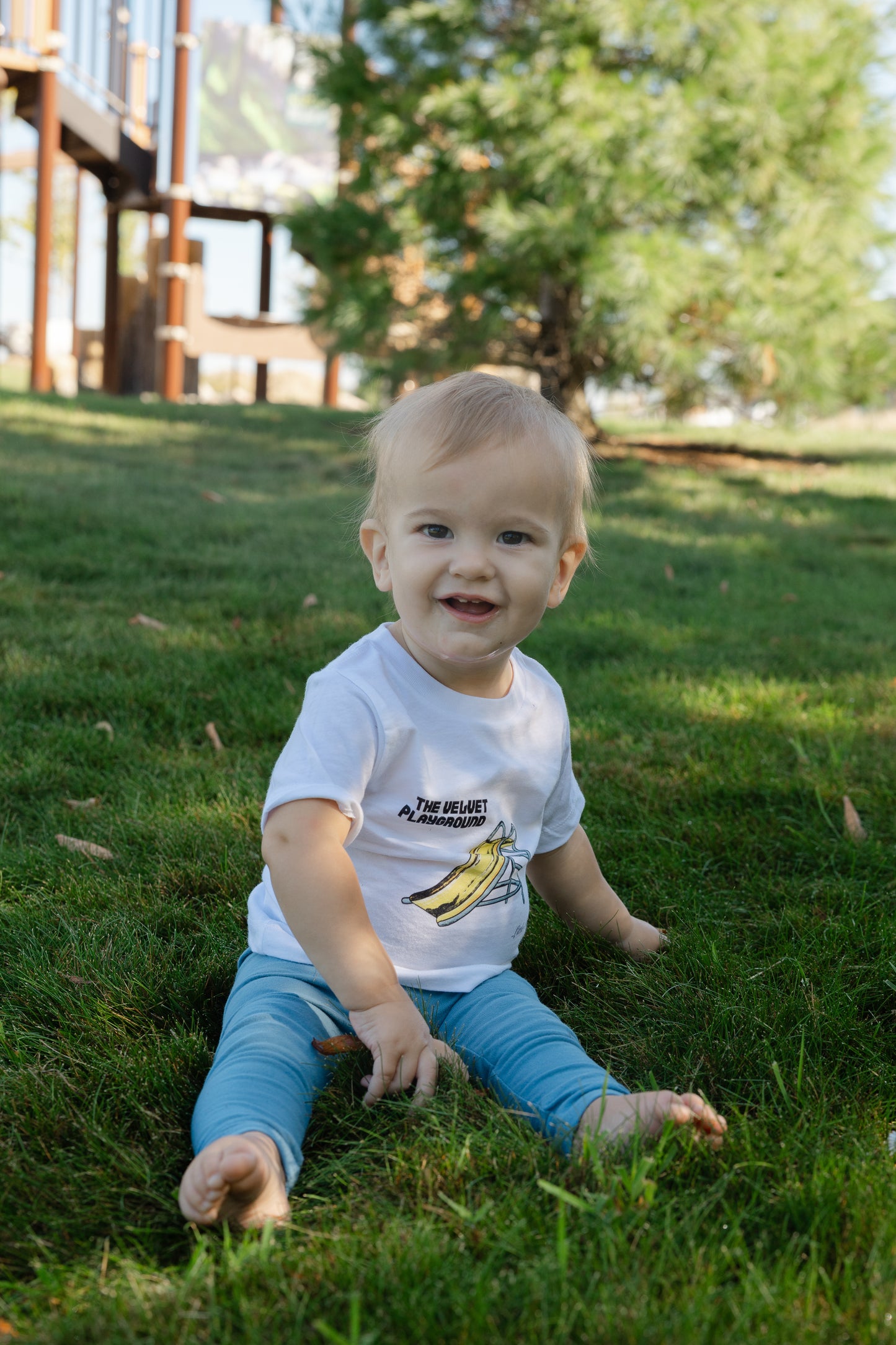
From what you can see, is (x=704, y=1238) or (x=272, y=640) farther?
(x=272, y=640)

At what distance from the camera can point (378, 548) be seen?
1869 millimetres

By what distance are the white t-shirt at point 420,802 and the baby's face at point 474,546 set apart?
0.35ft

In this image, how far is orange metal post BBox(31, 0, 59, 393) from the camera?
1130cm

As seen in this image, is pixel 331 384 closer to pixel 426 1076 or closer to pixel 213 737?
pixel 213 737

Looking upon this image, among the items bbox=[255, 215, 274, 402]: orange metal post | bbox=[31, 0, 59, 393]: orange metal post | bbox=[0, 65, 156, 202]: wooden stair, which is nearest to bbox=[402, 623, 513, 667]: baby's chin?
bbox=[31, 0, 59, 393]: orange metal post

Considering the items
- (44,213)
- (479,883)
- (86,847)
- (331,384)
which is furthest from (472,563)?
(331,384)

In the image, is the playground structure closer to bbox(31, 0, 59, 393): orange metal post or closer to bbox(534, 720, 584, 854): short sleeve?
bbox(31, 0, 59, 393): orange metal post

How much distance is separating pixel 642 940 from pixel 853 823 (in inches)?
30.4

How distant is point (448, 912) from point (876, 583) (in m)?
4.49

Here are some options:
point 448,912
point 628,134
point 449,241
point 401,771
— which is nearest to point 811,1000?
point 448,912

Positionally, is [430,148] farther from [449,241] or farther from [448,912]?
[448,912]

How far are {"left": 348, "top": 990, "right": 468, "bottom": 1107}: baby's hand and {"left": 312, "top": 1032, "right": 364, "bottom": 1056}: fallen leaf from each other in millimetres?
46

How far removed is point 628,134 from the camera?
8.05 metres

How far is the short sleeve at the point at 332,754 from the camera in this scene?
1.67 meters
